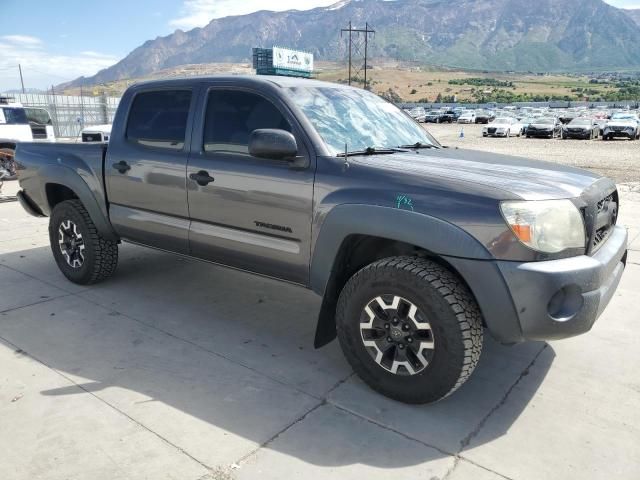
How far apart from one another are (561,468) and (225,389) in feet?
6.09

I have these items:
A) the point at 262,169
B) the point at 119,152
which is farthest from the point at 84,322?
the point at 262,169

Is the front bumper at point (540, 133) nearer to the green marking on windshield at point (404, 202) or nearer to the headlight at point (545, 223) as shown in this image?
the headlight at point (545, 223)

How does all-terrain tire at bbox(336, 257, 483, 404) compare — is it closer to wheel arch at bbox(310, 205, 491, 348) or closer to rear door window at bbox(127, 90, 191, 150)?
wheel arch at bbox(310, 205, 491, 348)

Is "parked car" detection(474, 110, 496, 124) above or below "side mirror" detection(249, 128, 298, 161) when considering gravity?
below

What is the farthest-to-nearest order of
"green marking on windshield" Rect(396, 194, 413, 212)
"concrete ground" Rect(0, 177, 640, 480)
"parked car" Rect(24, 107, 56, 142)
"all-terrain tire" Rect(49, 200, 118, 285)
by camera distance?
"parked car" Rect(24, 107, 56, 142), "all-terrain tire" Rect(49, 200, 118, 285), "green marking on windshield" Rect(396, 194, 413, 212), "concrete ground" Rect(0, 177, 640, 480)

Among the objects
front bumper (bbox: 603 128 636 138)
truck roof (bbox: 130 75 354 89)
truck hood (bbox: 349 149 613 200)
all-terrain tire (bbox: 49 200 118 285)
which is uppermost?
truck roof (bbox: 130 75 354 89)

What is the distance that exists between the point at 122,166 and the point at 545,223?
3.27 metres

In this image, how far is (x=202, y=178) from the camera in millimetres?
3783

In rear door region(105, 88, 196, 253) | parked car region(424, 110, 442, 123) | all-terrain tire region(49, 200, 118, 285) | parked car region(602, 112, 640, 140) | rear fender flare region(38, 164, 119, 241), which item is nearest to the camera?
rear door region(105, 88, 196, 253)

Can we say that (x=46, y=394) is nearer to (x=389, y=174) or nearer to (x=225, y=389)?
(x=225, y=389)

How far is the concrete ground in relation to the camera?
2576mm

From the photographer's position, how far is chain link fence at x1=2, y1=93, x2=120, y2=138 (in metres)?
25.8

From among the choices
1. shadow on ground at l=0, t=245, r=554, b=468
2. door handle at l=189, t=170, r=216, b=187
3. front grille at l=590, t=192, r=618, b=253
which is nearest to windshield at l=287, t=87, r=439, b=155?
door handle at l=189, t=170, r=216, b=187

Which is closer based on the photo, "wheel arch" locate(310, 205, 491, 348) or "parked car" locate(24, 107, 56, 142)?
"wheel arch" locate(310, 205, 491, 348)
